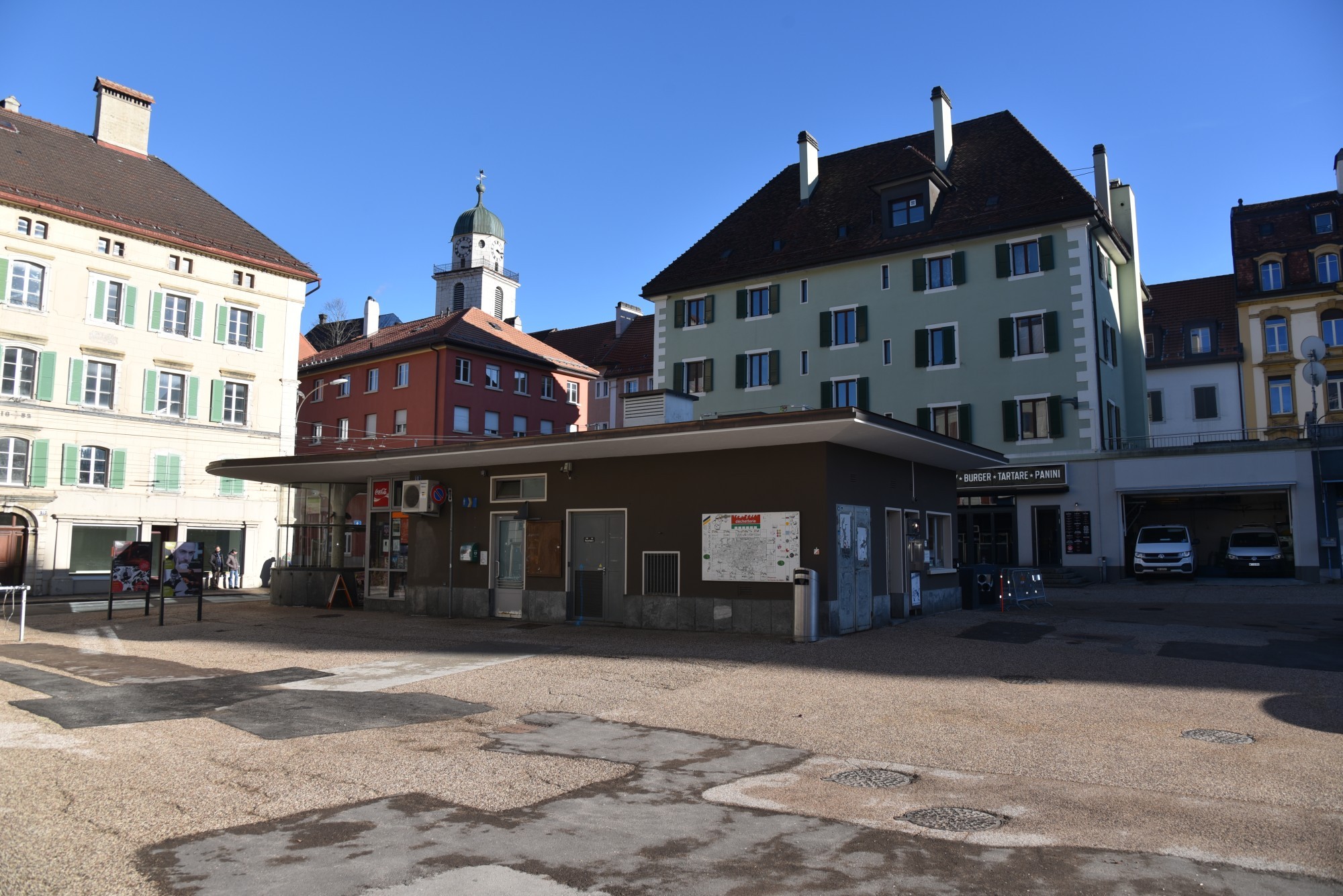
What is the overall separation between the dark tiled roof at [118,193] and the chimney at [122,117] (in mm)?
598

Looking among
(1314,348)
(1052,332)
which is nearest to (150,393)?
(1052,332)

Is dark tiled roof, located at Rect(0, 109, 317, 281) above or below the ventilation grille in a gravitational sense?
above

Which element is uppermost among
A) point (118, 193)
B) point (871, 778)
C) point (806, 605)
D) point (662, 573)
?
point (118, 193)

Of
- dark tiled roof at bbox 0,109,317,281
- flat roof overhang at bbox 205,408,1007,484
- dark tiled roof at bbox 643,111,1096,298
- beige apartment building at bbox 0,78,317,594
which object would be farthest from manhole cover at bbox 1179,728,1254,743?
dark tiled roof at bbox 0,109,317,281

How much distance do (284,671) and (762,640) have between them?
7.32 metres

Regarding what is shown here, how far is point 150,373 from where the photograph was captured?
33.9m

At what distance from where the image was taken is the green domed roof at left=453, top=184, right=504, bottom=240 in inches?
3179

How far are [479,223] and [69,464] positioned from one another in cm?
5364

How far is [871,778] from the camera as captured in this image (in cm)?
703

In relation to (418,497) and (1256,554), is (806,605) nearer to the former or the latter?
(418,497)

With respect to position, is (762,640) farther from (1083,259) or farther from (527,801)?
(1083,259)

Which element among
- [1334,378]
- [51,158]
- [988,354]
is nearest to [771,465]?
[988,354]

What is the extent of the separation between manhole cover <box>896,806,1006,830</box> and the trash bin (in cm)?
848

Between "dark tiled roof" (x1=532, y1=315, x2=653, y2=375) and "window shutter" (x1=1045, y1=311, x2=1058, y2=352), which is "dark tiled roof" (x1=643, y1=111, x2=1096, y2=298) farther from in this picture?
"dark tiled roof" (x1=532, y1=315, x2=653, y2=375)
